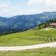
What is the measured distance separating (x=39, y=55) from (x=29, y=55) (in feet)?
5.17


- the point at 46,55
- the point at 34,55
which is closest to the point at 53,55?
the point at 46,55

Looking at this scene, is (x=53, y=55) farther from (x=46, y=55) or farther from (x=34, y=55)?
(x=34, y=55)

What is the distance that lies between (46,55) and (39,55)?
1.09 meters

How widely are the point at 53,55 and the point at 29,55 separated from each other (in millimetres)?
3757

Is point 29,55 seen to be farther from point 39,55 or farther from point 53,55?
point 53,55

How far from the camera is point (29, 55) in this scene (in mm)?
29844

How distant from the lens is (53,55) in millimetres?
29062

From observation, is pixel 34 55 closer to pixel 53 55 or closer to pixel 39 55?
pixel 39 55

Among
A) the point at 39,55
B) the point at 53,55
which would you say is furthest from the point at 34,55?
the point at 53,55

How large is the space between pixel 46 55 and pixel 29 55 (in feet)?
8.75

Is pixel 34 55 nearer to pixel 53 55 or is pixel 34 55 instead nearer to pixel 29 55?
pixel 29 55

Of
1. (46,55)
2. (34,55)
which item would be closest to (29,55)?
(34,55)

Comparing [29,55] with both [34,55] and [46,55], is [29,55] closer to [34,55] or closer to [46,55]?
[34,55]

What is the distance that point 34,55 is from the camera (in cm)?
2966
